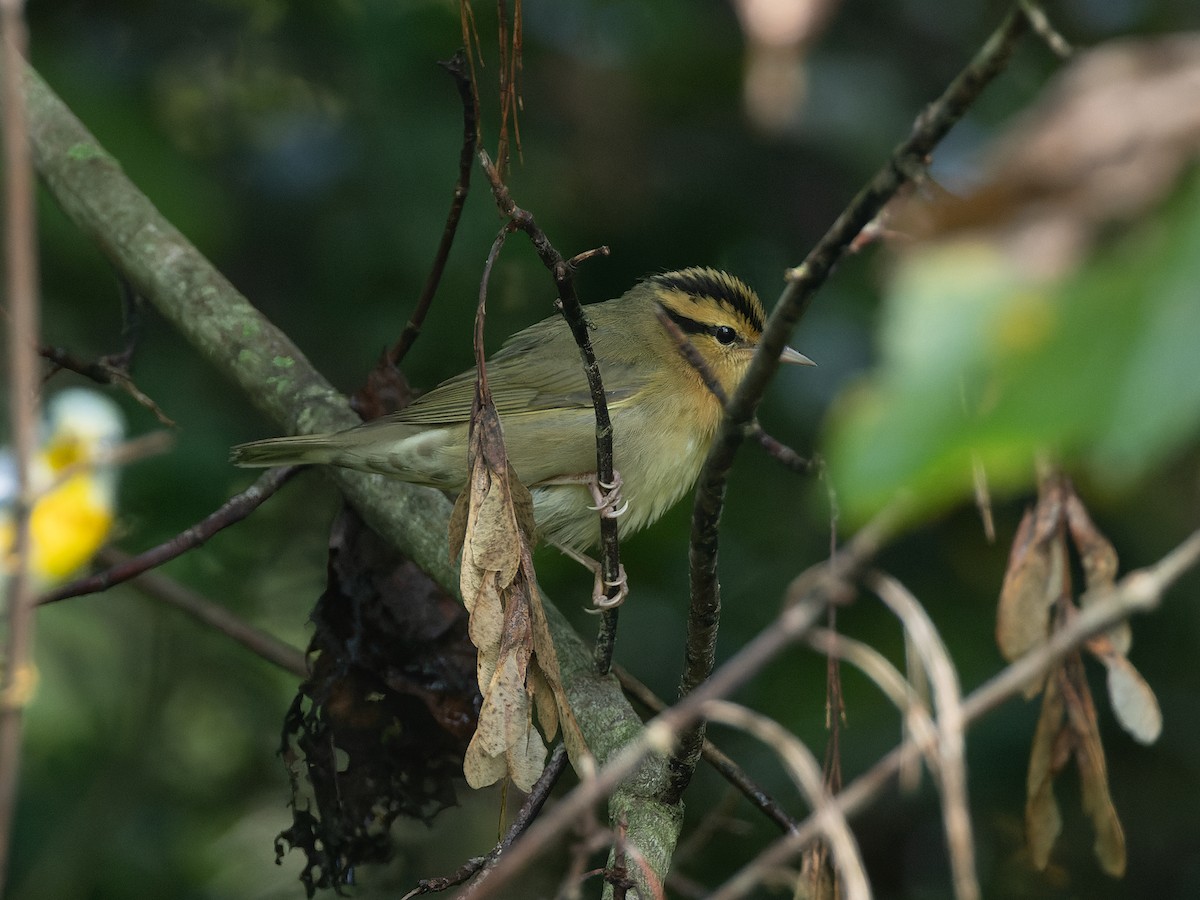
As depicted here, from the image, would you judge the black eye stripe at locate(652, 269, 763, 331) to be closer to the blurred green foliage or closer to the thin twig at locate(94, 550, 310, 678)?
Answer: the blurred green foliage

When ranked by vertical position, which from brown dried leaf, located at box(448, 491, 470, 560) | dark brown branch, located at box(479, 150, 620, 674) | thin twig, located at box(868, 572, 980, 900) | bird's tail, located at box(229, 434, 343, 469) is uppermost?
bird's tail, located at box(229, 434, 343, 469)

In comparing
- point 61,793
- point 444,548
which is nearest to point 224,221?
point 444,548

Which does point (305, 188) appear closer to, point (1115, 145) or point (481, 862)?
point (481, 862)

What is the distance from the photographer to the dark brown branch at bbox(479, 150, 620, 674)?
211 cm

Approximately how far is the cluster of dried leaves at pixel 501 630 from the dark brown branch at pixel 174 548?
1130mm

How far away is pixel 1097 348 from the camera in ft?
2.28

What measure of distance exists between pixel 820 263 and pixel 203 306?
273 cm

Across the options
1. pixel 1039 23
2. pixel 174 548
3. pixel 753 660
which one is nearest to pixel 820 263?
pixel 1039 23

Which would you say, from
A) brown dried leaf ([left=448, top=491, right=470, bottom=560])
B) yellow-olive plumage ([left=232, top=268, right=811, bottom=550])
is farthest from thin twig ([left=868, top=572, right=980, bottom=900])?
yellow-olive plumage ([left=232, top=268, right=811, bottom=550])

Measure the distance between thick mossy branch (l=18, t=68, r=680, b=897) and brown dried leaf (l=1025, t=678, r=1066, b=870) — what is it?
159cm

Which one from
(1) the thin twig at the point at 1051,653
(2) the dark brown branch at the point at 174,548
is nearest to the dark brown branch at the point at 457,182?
(2) the dark brown branch at the point at 174,548

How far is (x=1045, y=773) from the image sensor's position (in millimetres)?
2088

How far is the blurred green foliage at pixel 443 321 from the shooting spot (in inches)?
164

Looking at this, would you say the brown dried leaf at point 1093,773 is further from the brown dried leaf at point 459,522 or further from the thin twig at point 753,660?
the brown dried leaf at point 459,522
